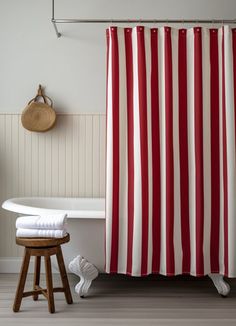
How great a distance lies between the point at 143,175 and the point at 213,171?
0.50 m

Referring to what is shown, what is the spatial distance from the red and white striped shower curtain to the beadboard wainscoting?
35.2 inches

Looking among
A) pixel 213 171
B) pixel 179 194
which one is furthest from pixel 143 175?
pixel 213 171

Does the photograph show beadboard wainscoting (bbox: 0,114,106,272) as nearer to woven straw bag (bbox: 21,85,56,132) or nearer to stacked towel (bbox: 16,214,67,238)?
woven straw bag (bbox: 21,85,56,132)

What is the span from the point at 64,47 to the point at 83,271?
2023 millimetres

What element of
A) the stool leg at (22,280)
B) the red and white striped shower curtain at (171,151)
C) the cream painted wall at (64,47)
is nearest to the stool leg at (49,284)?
the stool leg at (22,280)

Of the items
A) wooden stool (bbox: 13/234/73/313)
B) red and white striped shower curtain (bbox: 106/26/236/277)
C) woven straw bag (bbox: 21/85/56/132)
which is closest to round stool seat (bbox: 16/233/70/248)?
wooden stool (bbox: 13/234/73/313)

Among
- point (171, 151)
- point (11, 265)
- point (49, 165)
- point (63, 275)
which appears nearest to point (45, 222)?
point (63, 275)

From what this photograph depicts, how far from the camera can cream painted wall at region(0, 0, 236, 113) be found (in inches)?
140

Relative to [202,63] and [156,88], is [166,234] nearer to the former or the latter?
[156,88]

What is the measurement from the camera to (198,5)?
355 centimetres

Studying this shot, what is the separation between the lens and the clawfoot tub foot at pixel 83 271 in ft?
8.96

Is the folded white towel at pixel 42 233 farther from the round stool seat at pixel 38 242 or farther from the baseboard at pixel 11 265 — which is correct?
the baseboard at pixel 11 265

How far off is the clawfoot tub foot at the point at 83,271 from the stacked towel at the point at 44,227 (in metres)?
0.31

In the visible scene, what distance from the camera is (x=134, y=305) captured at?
2.66m
